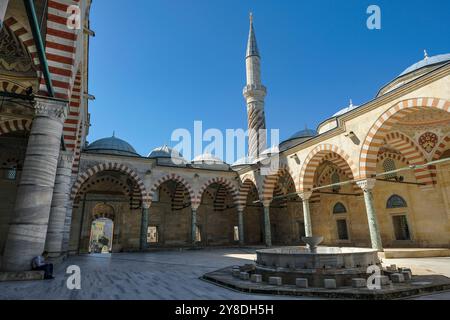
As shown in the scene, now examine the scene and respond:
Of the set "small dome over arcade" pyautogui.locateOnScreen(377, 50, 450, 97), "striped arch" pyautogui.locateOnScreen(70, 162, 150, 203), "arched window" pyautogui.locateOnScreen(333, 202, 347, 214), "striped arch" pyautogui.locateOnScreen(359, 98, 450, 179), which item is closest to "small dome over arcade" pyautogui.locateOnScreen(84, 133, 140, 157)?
"striped arch" pyautogui.locateOnScreen(70, 162, 150, 203)

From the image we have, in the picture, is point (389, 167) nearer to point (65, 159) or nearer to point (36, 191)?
point (65, 159)

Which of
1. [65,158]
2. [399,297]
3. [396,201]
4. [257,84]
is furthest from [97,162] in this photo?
[396,201]

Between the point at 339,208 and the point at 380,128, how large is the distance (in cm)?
836

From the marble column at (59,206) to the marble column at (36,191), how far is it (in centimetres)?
340

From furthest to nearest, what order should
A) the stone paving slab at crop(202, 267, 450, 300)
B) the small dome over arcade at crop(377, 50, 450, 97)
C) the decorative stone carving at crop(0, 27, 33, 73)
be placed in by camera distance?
the small dome over arcade at crop(377, 50, 450, 97) < the decorative stone carving at crop(0, 27, 33, 73) < the stone paving slab at crop(202, 267, 450, 300)

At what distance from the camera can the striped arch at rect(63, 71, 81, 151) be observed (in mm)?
8867

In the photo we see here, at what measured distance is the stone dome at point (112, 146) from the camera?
17969 mm

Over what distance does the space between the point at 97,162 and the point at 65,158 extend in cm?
574

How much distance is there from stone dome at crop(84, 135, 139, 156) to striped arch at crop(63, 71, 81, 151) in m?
8.92

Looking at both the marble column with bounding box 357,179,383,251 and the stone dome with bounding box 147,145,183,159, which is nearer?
the marble column with bounding box 357,179,383,251

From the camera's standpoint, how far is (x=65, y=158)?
28.2ft

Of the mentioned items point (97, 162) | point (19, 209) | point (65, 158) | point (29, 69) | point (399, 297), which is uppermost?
point (29, 69)

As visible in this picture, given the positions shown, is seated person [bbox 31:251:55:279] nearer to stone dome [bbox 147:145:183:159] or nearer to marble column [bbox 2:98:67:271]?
marble column [bbox 2:98:67:271]

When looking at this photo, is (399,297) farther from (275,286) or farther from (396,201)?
(396,201)
